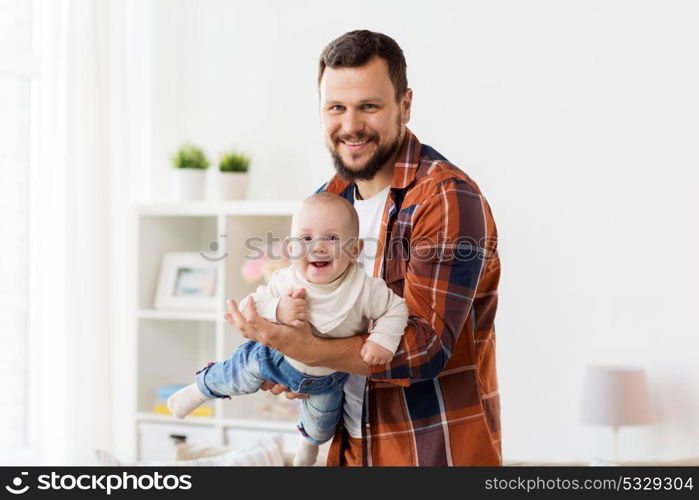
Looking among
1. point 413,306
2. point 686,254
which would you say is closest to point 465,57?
point 686,254

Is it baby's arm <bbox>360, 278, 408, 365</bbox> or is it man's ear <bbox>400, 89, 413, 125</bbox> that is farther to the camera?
man's ear <bbox>400, 89, 413, 125</bbox>

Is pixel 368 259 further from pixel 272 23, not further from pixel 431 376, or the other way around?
pixel 272 23

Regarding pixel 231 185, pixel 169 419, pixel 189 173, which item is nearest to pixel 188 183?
pixel 189 173

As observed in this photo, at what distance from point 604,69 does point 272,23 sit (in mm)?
1548

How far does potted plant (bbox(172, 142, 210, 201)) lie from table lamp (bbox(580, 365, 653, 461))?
191cm

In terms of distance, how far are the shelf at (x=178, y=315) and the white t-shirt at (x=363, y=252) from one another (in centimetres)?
220

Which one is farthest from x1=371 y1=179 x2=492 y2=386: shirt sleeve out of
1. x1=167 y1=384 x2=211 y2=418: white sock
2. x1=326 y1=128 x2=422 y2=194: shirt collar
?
x1=167 y1=384 x2=211 y2=418: white sock

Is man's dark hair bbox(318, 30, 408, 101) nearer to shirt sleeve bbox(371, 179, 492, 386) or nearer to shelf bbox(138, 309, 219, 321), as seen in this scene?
shirt sleeve bbox(371, 179, 492, 386)

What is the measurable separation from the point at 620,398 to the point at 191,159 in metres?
2.13

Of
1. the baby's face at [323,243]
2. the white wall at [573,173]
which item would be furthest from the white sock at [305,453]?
the white wall at [573,173]

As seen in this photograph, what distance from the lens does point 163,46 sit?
14.4 ft

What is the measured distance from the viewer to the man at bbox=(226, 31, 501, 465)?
1.59m

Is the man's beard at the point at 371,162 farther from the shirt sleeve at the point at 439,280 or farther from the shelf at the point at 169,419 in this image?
the shelf at the point at 169,419

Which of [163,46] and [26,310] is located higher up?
[163,46]
